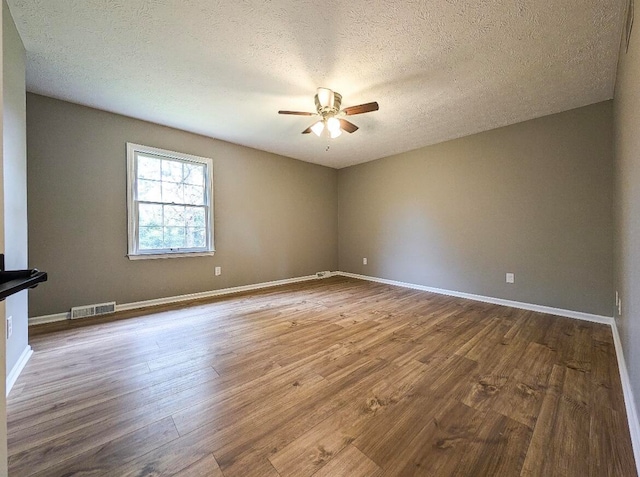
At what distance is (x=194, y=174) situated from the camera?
12.3 feet

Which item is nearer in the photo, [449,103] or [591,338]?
[591,338]

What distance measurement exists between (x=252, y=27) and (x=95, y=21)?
110cm

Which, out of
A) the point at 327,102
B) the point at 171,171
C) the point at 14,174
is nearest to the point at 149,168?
the point at 171,171

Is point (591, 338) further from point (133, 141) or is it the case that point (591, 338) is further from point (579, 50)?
point (133, 141)

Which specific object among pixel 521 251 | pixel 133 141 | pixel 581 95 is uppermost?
pixel 581 95

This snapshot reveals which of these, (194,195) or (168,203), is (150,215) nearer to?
(168,203)

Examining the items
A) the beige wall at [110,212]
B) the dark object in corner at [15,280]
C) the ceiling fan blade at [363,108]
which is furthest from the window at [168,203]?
the dark object in corner at [15,280]

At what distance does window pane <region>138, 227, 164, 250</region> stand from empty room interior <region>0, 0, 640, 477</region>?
4cm

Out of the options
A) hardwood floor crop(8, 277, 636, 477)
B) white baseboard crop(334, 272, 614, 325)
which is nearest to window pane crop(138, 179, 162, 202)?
hardwood floor crop(8, 277, 636, 477)

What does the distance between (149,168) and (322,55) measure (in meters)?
2.73

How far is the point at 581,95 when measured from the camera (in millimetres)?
2594

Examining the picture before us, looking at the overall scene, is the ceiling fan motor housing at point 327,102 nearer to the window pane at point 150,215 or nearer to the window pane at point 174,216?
the window pane at point 174,216

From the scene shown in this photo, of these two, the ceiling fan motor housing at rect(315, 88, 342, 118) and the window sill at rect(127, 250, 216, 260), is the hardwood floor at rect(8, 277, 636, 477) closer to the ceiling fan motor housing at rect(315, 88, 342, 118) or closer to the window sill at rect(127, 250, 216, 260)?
the window sill at rect(127, 250, 216, 260)

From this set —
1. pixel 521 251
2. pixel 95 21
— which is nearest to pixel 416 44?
pixel 95 21
